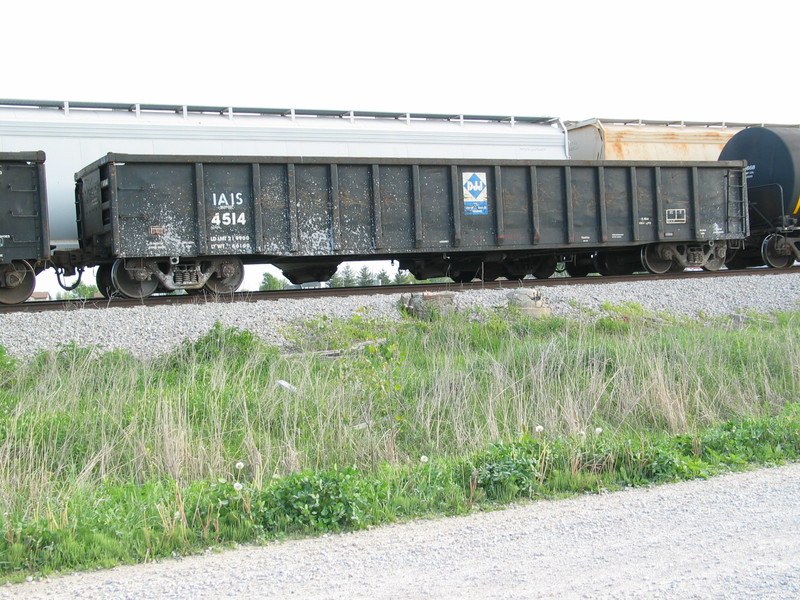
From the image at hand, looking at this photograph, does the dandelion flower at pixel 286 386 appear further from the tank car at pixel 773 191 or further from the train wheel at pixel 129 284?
the tank car at pixel 773 191

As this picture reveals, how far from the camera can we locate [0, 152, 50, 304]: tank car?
36.5 feet

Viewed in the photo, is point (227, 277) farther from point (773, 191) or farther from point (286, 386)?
point (773, 191)

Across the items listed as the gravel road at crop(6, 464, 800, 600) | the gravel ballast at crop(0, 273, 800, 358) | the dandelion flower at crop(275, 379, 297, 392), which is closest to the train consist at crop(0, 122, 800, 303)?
the gravel ballast at crop(0, 273, 800, 358)

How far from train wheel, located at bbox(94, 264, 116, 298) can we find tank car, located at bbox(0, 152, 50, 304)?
1.62m

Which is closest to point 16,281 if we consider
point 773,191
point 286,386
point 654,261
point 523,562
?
point 286,386

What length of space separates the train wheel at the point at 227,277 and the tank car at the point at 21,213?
8.72ft

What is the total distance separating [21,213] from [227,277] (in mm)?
3299

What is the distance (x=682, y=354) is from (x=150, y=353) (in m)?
5.97

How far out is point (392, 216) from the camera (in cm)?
1354

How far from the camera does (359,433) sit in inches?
233

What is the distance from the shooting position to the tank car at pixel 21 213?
1112 centimetres

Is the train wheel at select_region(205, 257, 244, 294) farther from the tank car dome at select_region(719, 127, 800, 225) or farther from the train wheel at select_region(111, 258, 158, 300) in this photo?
the tank car dome at select_region(719, 127, 800, 225)

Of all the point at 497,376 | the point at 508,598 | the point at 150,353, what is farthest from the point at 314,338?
the point at 508,598

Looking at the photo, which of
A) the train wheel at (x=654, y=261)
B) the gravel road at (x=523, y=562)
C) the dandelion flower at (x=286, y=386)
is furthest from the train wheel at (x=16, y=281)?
the train wheel at (x=654, y=261)
